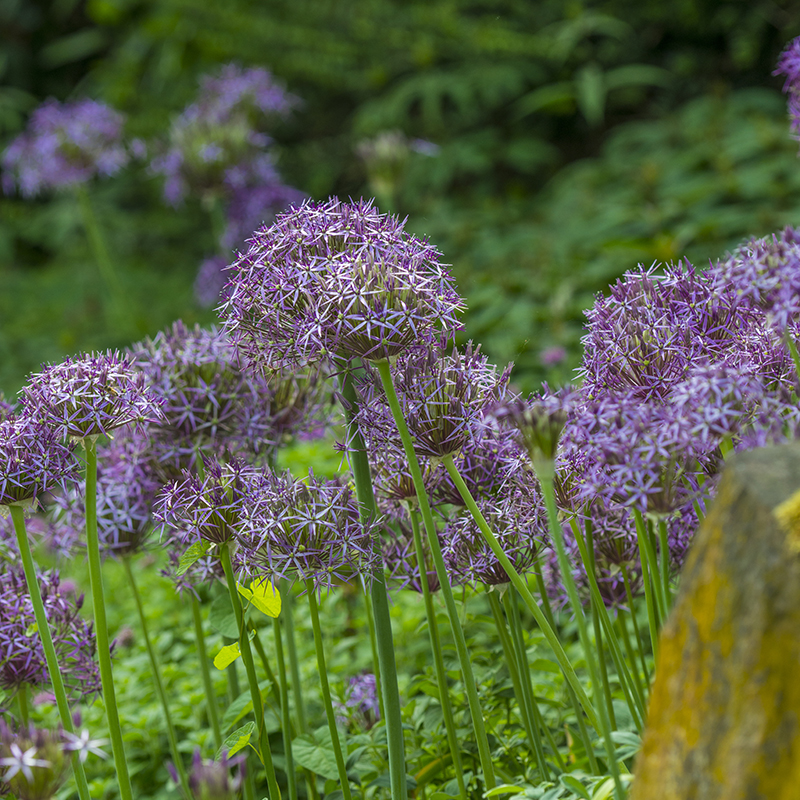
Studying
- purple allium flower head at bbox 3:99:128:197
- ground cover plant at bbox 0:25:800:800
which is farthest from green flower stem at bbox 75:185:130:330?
ground cover plant at bbox 0:25:800:800

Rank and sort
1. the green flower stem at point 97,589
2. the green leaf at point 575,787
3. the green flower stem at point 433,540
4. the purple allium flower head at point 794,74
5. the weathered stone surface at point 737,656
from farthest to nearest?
the purple allium flower head at point 794,74
the green flower stem at point 97,589
the green flower stem at point 433,540
the green leaf at point 575,787
the weathered stone surface at point 737,656

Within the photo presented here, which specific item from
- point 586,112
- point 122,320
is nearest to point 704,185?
point 586,112

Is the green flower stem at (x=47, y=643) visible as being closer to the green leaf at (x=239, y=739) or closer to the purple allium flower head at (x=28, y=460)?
the purple allium flower head at (x=28, y=460)

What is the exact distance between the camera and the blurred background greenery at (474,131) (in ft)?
19.6

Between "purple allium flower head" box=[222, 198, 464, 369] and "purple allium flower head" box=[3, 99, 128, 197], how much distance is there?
409 cm

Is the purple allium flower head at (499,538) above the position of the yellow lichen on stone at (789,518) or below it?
above

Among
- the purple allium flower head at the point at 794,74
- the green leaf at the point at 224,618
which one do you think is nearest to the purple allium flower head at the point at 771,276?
the purple allium flower head at the point at 794,74

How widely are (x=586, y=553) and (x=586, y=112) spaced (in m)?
6.80

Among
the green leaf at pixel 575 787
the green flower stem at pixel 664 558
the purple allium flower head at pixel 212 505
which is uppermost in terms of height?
the purple allium flower head at pixel 212 505

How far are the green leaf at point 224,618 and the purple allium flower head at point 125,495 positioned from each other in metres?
0.31

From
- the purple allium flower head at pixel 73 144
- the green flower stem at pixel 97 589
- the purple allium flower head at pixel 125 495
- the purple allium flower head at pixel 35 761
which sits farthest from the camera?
the purple allium flower head at pixel 73 144

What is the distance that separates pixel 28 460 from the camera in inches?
65.7

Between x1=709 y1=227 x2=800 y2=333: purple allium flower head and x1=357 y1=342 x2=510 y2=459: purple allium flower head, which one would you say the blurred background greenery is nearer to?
x1=357 y1=342 x2=510 y2=459: purple allium flower head

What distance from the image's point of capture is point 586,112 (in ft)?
25.5
